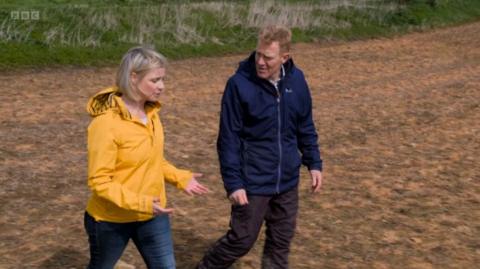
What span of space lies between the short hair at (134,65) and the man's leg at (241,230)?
1.08 meters

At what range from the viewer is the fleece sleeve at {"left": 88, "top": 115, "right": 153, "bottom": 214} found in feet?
10.9

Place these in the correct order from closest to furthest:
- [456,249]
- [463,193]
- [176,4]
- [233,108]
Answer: [233,108]
[456,249]
[463,193]
[176,4]

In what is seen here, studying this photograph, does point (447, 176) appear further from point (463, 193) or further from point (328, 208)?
point (328, 208)

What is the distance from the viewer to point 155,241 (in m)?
3.64

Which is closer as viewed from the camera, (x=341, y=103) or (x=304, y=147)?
(x=304, y=147)

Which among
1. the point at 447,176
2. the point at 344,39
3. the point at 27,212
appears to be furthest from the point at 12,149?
the point at 344,39

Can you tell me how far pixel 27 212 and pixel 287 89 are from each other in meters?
3.02

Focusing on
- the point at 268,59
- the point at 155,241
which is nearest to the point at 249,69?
the point at 268,59

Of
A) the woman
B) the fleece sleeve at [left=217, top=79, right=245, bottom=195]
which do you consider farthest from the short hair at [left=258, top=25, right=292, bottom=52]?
the woman

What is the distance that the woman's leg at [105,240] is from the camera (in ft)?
11.5

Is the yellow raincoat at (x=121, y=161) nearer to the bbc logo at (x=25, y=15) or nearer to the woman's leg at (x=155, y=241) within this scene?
the woman's leg at (x=155, y=241)

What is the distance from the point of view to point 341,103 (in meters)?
11.5

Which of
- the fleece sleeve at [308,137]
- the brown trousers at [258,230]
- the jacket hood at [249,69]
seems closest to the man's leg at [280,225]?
the brown trousers at [258,230]

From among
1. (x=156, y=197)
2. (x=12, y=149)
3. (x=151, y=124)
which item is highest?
(x=151, y=124)
